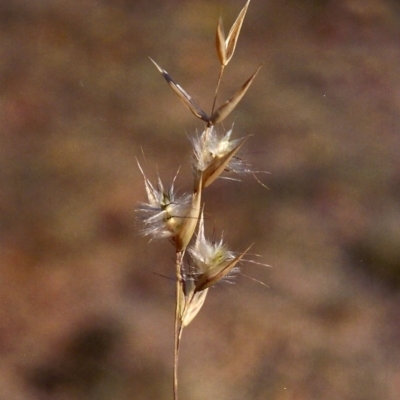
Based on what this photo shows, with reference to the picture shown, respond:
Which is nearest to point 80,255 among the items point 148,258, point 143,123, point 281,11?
point 148,258

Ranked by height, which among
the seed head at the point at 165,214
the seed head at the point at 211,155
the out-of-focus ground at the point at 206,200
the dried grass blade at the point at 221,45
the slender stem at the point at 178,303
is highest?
the dried grass blade at the point at 221,45

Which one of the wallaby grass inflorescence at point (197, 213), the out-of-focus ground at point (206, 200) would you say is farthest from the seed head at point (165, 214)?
the out-of-focus ground at point (206, 200)

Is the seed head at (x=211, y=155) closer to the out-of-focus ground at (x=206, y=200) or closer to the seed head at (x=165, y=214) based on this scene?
the seed head at (x=165, y=214)

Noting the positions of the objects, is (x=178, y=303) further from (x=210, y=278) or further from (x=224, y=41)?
(x=224, y=41)

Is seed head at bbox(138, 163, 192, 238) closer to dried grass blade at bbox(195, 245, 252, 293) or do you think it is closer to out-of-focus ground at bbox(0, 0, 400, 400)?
dried grass blade at bbox(195, 245, 252, 293)

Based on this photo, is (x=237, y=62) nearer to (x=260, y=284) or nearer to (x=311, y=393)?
(x=260, y=284)

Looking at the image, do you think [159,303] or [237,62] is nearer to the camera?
[159,303]

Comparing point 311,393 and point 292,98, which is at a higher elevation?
point 292,98
